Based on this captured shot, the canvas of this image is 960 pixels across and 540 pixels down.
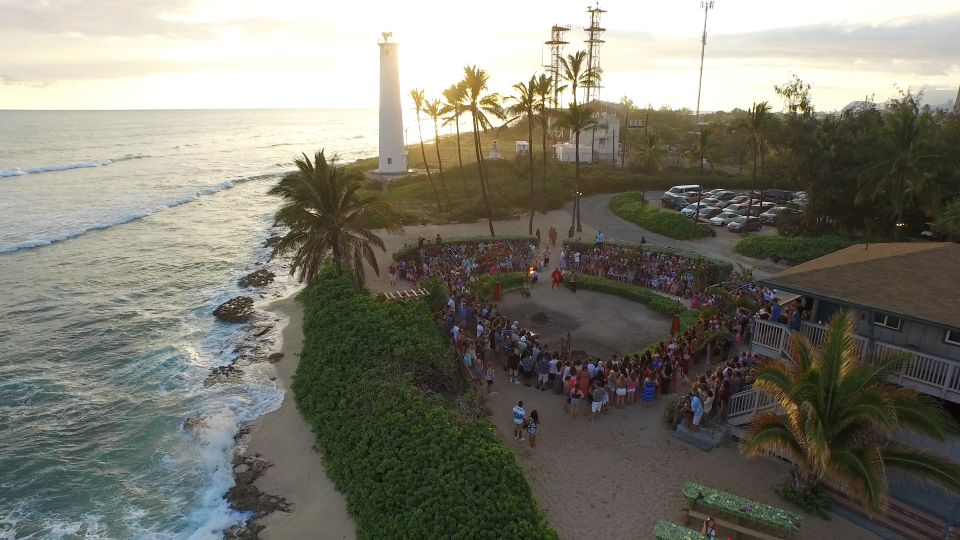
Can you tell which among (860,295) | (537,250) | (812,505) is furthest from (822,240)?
(812,505)

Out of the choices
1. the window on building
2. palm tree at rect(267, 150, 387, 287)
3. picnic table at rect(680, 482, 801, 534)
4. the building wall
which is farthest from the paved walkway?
picnic table at rect(680, 482, 801, 534)

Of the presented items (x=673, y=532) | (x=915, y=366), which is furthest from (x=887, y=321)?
(x=673, y=532)

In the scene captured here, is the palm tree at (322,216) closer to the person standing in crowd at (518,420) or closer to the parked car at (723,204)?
the person standing in crowd at (518,420)

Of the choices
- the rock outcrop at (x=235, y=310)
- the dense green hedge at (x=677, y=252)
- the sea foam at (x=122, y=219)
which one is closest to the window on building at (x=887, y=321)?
the dense green hedge at (x=677, y=252)

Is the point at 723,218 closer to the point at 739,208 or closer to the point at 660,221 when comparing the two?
the point at 739,208

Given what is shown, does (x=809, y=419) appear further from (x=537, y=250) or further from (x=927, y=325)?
(x=537, y=250)

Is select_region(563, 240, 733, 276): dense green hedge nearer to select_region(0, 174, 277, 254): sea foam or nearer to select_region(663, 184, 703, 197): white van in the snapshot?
select_region(663, 184, 703, 197): white van
